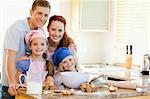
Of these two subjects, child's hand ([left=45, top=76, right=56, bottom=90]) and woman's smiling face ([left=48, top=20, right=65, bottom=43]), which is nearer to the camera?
child's hand ([left=45, top=76, right=56, bottom=90])

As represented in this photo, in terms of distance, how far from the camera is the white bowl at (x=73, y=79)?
1980 millimetres

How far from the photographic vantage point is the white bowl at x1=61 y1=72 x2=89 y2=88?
6.50 ft

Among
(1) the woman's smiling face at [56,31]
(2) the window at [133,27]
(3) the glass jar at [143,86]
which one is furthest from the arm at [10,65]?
(2) the window at [133,27]

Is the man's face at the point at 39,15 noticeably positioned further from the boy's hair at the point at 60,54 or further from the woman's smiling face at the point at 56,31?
the boy's hair at the point at 60,54

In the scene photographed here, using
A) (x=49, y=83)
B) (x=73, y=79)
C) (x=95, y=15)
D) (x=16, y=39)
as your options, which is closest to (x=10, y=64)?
(x=16, y=39)

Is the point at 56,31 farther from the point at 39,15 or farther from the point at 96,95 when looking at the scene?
the point at 96,95

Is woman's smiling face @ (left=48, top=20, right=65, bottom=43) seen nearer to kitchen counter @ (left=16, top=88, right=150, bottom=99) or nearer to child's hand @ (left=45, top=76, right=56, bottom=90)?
child's hand @ (left=45, top=76, right=56, bottom=90)

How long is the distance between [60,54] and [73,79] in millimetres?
250

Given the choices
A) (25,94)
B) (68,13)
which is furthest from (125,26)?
(25,94)

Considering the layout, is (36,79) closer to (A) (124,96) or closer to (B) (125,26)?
(A) (124,96)

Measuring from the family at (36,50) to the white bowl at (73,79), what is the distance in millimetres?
95

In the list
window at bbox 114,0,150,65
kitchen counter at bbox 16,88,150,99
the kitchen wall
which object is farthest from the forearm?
window at bbox 114,0,150,65

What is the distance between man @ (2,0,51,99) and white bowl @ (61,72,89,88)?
0.33 m

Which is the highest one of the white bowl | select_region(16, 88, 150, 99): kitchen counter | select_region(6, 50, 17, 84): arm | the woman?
the woman
